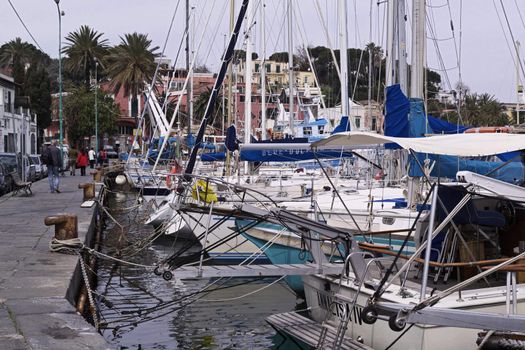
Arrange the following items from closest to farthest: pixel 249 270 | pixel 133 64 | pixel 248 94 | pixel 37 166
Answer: pixel 249 270 < pixel 248 94 < pixel 37 166 < pixel 133 64

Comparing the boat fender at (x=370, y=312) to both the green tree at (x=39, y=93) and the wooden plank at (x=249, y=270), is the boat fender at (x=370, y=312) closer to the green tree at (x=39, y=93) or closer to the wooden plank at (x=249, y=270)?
the wooden plank at (x=249, y=270)

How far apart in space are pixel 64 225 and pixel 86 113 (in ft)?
213

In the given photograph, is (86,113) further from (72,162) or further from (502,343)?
(502,343)

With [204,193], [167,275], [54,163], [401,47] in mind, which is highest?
[401,47]

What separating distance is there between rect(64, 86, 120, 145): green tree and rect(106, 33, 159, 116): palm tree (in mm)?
7056

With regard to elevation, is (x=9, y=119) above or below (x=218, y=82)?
above

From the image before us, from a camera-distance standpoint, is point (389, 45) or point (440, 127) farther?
point (389, 45)

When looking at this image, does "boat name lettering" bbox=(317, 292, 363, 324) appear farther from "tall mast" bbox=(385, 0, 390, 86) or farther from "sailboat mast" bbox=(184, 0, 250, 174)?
"tall mast" bbox=(385, 0, 390, 86)

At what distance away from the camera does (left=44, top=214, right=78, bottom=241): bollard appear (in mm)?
14172

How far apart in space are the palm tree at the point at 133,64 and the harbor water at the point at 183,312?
51.0 m


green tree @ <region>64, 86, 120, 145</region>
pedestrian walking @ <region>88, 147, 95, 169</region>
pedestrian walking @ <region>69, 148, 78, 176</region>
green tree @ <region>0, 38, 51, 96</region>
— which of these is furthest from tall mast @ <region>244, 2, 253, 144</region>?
green tree @ <region>0, 38, 51, 96</region>

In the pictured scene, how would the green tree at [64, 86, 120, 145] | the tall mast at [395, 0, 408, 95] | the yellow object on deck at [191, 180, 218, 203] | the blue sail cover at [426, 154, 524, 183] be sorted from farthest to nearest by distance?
the green tree at [64, 86, 120, 145] < the tall mast at [395, 0, 408, 95] < the blue sail cover at [426, 154, 524, 183] < the yellow object on deck at [191, 180, 218, 203]

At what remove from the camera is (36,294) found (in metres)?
10.4

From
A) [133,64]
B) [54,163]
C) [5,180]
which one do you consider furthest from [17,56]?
[54,163]
